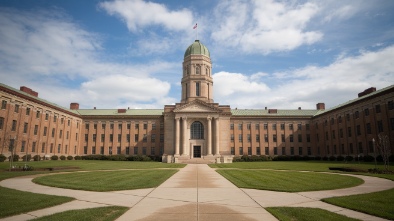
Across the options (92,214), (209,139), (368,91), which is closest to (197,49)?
(209,139)

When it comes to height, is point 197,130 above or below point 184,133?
above

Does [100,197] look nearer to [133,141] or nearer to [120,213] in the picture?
[120,213]

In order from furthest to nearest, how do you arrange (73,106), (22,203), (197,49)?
1. (73,106)
2. (197,49)
3. (22,203)

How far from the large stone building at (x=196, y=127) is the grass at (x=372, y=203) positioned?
40428mm

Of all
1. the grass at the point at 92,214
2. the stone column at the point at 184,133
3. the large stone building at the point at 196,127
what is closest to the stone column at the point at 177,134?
the large stone building at the point at 196,127

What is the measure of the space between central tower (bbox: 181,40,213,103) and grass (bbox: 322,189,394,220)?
56.9 metres

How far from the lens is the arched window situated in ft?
210

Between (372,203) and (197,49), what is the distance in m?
63.7

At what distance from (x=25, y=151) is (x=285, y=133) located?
61.8m

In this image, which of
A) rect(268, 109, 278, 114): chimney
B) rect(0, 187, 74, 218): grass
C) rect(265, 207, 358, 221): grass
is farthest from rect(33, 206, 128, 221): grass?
rect(268, 109, 278, 114): chimney

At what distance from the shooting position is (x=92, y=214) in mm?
8195

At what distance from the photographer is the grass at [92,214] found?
7657 mm

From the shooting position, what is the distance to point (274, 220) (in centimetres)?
761

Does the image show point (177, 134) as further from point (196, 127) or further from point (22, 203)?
point (22, 203)
